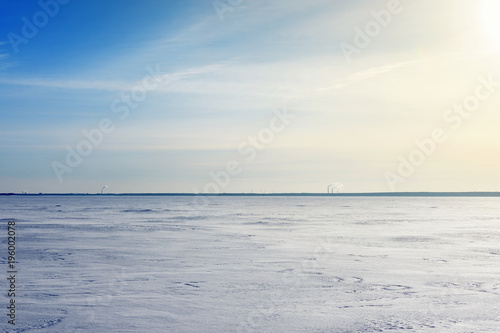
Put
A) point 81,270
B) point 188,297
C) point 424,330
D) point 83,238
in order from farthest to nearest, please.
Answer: point 83,238 → point 81,270 → point 188,297 → point 424,330

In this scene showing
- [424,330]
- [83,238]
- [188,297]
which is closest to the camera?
[424,330]

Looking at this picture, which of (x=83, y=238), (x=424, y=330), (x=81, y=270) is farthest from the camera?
(x=83, y=238)

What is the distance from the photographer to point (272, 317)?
8641mm

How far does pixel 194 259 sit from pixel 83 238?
9.01m

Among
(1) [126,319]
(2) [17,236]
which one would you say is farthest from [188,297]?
(2) [17,236]

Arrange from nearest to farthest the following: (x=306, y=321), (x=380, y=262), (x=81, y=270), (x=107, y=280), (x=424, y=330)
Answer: (x=424, y=330) < (x=306, y=321) < (x=107, y=280) < (x=81, y=270) < (x=380, y=262)

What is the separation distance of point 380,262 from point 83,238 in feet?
45.1

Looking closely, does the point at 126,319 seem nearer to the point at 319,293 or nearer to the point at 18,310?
the point at 18,310

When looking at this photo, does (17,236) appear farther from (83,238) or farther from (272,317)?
(272,317)

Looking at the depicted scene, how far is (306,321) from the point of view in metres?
8.40

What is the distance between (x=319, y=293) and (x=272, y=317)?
2.21 metres

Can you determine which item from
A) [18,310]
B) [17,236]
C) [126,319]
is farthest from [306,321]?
[17,236]

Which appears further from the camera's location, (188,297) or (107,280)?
(107,280)

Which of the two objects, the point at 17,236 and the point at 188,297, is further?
the point at 17,236
